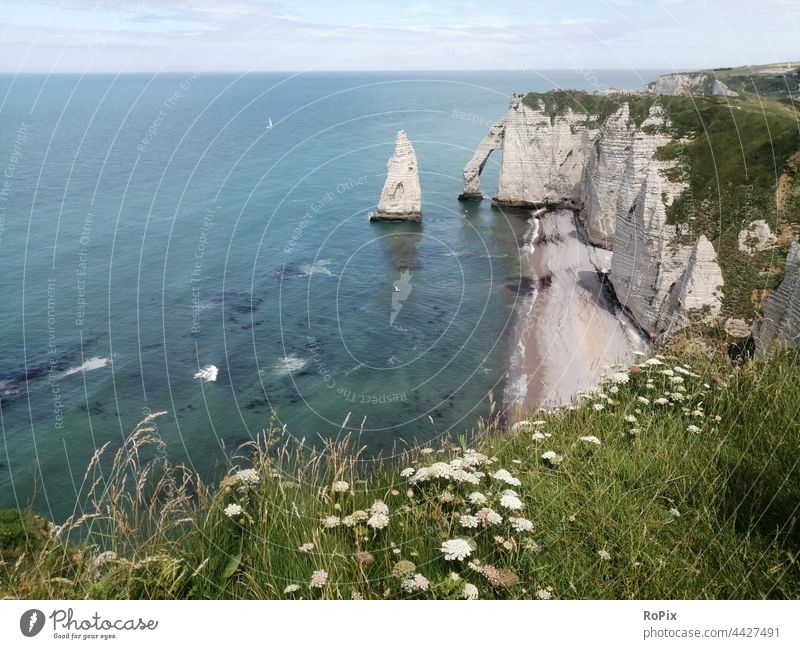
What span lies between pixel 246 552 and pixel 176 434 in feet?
84.0

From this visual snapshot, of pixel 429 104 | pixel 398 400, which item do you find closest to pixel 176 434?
pixel 398 400

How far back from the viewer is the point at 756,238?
106 feet

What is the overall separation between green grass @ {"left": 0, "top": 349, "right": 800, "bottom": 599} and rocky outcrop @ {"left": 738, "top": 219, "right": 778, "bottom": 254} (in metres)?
29.3

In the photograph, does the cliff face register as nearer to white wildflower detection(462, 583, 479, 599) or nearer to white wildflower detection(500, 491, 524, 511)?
white wildflower detection(500, 491, 524, 511)

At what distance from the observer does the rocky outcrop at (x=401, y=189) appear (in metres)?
63.8

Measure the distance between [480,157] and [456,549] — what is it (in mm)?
74289

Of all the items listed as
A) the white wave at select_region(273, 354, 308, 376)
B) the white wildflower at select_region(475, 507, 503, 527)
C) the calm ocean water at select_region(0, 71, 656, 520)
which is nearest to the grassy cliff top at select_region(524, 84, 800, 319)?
the calm ocean water at select_region(0, 71, 656, 520)

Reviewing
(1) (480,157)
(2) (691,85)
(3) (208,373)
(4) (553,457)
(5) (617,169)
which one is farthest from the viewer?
(2) (691,85)

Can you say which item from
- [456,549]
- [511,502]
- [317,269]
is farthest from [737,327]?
[317,269]

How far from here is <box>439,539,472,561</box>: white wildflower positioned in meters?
4.73

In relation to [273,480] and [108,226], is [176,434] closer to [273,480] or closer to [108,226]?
[273,480]

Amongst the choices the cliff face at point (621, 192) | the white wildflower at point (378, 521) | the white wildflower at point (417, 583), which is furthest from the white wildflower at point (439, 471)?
the cliff face at point (621, 192)

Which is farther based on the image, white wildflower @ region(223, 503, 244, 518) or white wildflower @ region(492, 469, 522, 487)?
white wildflower @ region(492, 469, 522, 487)

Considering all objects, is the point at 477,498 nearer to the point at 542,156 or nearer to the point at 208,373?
the point at 208,373
